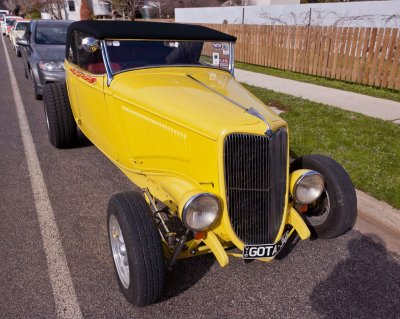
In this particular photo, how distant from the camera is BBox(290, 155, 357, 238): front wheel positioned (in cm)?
311

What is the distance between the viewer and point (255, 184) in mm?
2604

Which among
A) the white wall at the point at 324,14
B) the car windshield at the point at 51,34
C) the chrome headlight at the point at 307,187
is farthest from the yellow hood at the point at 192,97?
the white wall at the point at 324,14

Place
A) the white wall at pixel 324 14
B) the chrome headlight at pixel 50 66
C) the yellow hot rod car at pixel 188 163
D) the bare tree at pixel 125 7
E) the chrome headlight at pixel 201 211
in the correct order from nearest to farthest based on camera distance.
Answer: the chrome headlight at pixel 201 211, the yellow hot rod car at pixel 188 163, the chrome headlight at pixel 50 66, the white wall at pixel 324 14, the bare tree at pixel 125 7

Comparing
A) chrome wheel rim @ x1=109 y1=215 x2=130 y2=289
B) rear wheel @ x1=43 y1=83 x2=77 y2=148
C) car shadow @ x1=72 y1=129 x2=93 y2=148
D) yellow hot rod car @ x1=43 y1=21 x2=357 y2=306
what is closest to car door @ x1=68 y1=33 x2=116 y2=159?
yellow hot rod car @ x1=43 y1=21 x2=357 y2=306

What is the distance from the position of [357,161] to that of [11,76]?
36.0 ft

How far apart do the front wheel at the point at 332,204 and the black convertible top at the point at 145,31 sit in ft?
5.83

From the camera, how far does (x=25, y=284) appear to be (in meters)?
2.84

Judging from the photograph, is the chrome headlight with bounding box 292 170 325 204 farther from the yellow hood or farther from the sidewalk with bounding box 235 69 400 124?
the sidewalk with bounding box 235 69 400 124

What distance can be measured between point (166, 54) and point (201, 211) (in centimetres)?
210

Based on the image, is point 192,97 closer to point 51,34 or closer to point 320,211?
point 320,211

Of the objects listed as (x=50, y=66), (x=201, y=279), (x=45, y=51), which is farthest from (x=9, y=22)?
(x=201, y=279)

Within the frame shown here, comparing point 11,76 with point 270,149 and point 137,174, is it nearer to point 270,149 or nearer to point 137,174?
point 137,174

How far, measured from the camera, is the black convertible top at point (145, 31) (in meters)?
3.62

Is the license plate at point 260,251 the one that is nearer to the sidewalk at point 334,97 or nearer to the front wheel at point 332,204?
the front wheel at point 332,204
